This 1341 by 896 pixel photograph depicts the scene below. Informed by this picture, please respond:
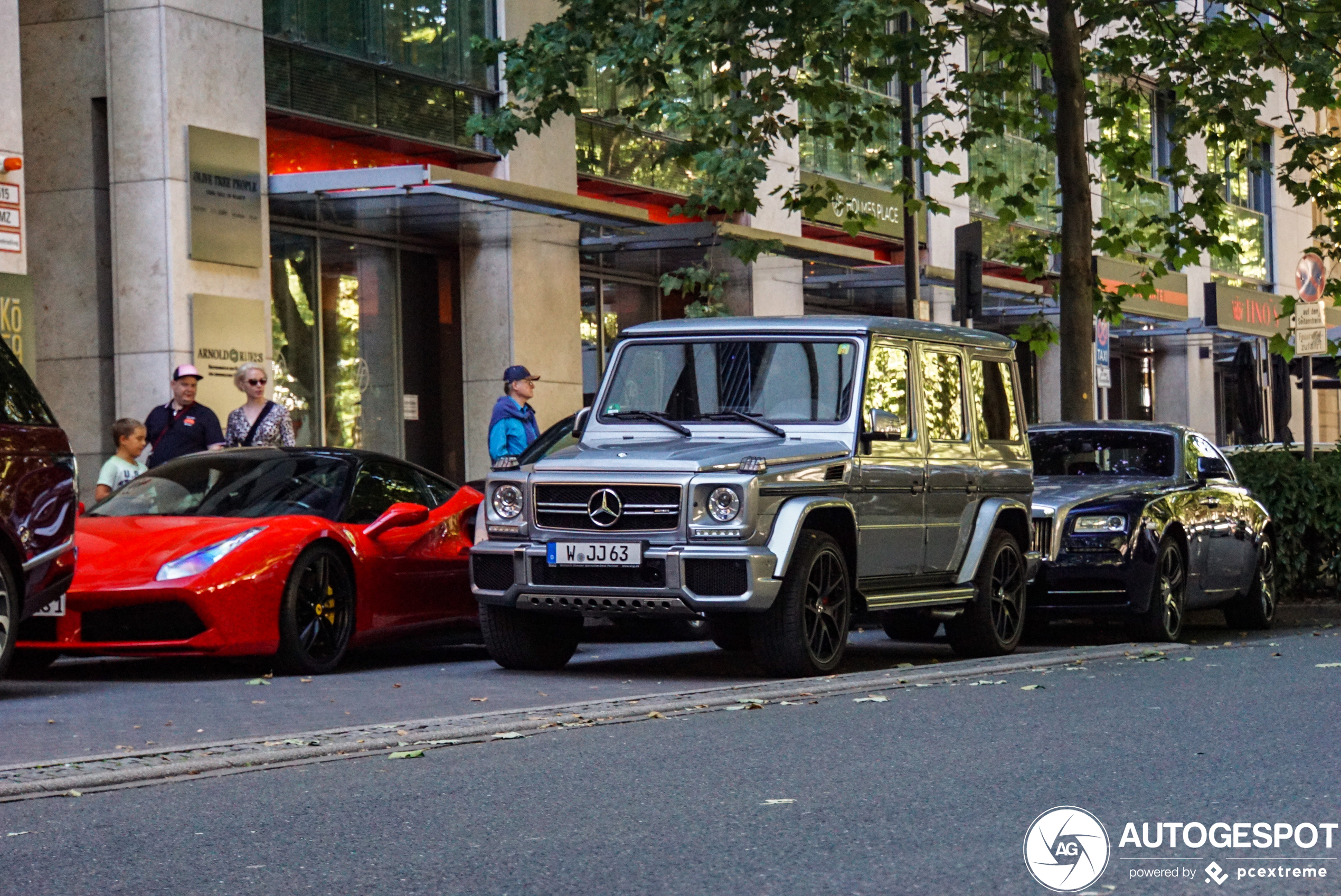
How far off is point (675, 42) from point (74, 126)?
528cm

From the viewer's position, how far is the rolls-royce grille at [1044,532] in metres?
13.0

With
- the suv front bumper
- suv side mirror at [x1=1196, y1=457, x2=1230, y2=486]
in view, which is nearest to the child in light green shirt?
the suv front bumper

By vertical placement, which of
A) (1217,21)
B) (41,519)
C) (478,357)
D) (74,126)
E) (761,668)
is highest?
(1217,21)

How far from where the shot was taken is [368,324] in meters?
20.5

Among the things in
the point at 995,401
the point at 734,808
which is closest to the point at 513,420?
the point at 995,401

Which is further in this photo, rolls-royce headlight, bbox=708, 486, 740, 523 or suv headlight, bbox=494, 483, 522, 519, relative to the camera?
suv headlight, bbox=494, 483, 522, 519

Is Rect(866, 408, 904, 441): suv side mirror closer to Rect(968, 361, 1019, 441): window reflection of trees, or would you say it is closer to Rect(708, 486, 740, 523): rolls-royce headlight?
Rect(708, 486, 740, 523): rolls-royce headlight

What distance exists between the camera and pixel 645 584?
10.2 meters

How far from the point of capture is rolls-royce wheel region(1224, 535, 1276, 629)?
1497 centimetres

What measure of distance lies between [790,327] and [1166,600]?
11.5ft

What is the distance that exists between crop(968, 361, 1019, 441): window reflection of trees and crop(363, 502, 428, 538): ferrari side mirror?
11.3 ft

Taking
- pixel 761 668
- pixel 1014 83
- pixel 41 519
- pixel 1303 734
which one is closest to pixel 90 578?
pixel 41 519

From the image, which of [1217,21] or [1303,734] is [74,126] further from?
[1303,734]

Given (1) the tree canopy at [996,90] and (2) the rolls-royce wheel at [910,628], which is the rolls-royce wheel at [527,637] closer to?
(2) the rolls-royce wheel at [910,628]
